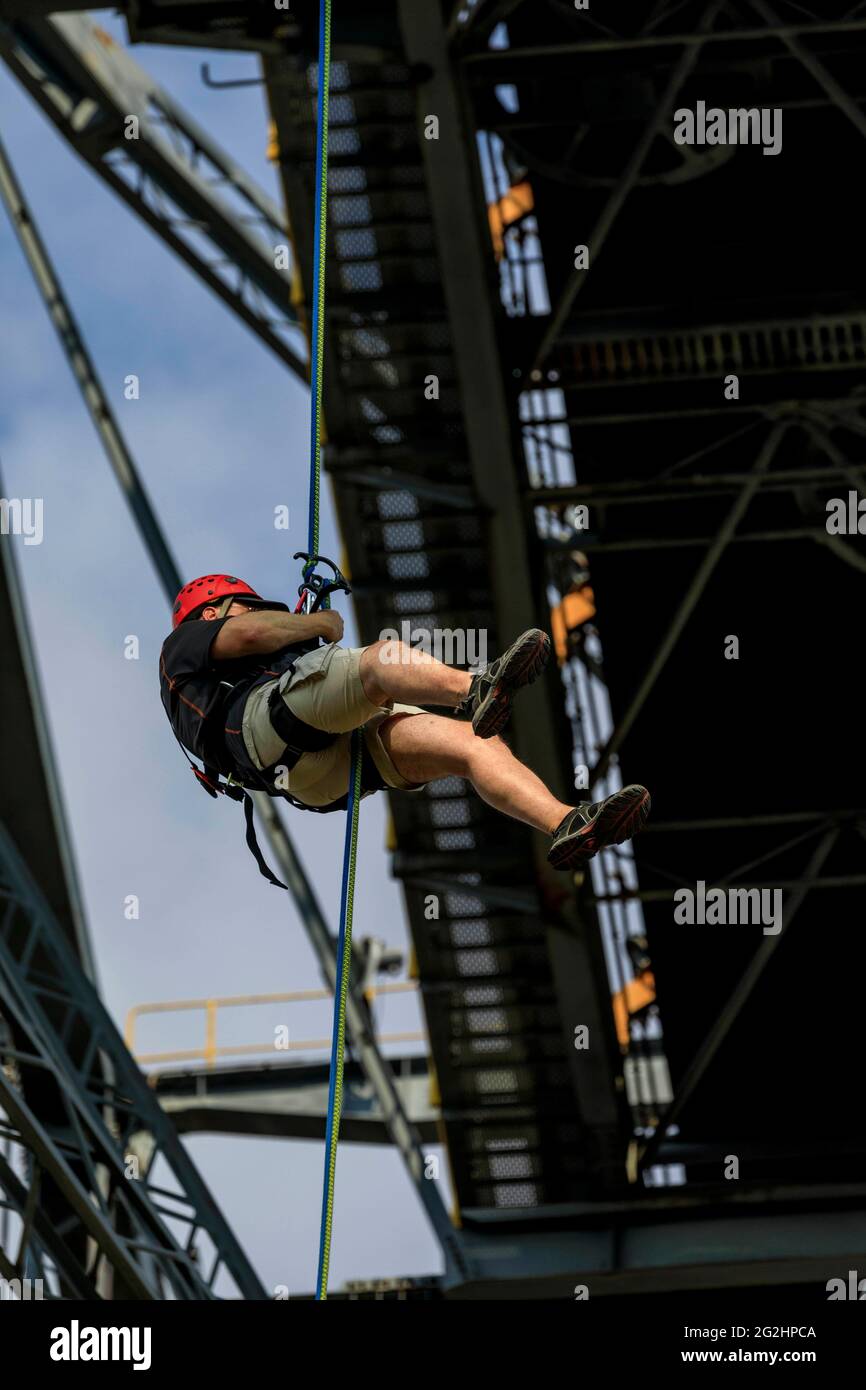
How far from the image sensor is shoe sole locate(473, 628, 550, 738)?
29.0ft

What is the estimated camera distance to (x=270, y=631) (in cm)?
980

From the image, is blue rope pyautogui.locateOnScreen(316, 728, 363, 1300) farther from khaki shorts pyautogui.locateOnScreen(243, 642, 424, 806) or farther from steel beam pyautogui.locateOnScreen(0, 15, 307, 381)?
steel beam pyautogui.locateOnScreen(0, 15, 307, 381)

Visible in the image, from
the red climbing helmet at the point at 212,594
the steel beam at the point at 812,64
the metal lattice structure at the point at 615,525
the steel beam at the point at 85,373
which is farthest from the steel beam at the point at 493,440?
the red climbing helmet at the point at 212,594

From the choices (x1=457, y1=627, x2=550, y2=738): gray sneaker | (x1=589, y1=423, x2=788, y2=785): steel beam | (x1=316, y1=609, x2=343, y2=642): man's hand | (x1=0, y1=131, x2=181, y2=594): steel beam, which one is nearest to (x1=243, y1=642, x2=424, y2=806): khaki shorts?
(x1=316, y1=609, x2=343, y2=642): man's hand

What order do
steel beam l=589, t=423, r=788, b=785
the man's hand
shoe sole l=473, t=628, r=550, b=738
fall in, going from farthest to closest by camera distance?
steel beam l=589, t=423, r=788, b=785
the man's hand
shoe sole l=473, t=628, r=550, b=738

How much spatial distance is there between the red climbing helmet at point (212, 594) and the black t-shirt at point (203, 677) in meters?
0.11

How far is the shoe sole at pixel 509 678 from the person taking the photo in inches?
348

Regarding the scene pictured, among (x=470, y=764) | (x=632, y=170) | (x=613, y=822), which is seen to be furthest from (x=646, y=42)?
(x=613, y=822)

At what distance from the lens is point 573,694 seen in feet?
56.0

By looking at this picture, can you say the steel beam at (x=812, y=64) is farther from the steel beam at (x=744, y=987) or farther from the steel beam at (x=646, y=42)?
the steel beam at (x=744, y=987)

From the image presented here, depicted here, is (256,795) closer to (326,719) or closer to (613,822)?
(326,719)

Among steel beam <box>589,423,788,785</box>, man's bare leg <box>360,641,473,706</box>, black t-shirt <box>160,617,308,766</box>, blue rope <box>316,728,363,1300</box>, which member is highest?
steel beam <box>589,423,788,785</box>

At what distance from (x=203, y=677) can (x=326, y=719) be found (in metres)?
0.73

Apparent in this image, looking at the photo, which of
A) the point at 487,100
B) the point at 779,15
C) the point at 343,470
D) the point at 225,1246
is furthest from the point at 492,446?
the point at 225,1246
